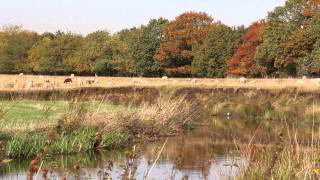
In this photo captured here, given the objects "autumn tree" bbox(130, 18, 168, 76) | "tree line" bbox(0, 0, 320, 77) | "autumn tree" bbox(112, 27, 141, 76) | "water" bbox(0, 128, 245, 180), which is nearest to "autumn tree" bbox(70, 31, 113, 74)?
"tree line" bbox(0, 0, 320, 77)

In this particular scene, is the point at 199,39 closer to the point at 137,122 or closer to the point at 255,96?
the point at 255,96

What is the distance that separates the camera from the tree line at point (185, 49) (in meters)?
51.6

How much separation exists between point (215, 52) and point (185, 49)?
7758 millimetres

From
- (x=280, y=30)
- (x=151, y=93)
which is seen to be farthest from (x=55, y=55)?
(x=151, y=93)

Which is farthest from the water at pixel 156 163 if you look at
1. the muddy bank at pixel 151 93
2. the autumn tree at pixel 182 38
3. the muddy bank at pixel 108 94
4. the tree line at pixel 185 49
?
the autumn tree at pixel 182 38

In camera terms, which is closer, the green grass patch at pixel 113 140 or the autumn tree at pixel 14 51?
the green grass patch at pixel 113 140

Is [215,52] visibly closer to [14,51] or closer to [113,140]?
[14,51]

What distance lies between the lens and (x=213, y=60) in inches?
2571

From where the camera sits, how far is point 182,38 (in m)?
71.6

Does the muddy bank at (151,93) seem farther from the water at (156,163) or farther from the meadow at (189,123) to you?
the water at (156,163)

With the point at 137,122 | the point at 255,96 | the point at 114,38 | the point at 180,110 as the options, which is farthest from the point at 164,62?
the point at 137,122

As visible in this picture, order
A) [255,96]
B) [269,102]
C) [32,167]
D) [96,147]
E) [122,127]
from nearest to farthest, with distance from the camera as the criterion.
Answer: [32,167] → [96,147] → [122,127] → [269,102] → [255,96]

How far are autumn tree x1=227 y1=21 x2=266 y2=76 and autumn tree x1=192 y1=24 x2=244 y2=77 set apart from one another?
Result: 7.38 ft

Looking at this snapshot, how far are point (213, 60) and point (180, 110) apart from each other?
38970 millimetres
